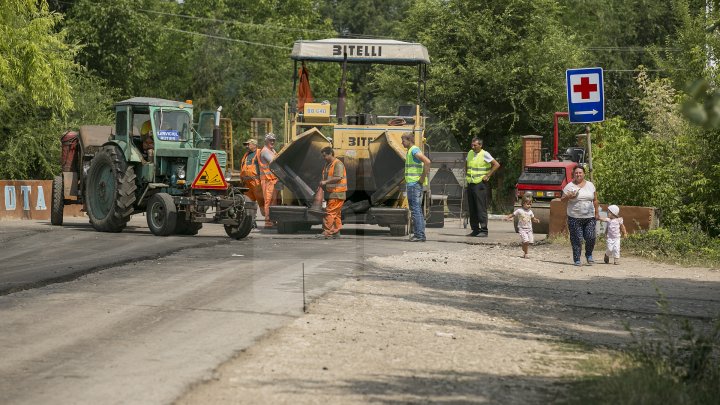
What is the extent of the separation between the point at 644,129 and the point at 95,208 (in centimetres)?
3253

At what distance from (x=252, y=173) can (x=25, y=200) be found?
26.0 ft

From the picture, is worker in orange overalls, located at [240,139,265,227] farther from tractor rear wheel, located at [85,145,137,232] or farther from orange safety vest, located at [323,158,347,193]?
orange safety vest, located at [323,158,347,193]

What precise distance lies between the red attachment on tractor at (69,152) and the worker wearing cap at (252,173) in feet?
11.6

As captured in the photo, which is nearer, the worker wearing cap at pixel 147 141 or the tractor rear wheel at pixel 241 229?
the tractor rear wheel at pixel 241 229

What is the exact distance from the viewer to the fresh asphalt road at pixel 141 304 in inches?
312

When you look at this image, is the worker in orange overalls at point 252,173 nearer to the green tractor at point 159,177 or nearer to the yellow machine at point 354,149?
the green tractor at point 159,177

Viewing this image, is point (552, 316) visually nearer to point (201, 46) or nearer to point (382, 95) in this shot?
point (382, 95)

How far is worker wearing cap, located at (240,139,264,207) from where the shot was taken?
23.5 metres

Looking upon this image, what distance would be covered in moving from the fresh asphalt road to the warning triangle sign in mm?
1016

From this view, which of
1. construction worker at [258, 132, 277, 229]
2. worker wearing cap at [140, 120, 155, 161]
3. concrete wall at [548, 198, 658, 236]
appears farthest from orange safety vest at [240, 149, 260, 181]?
concrete wall at [548, 198, 658, 236]

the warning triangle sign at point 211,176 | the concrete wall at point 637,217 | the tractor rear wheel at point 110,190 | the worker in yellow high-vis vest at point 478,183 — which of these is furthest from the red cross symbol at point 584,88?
the tractor rear wheel at point 110,190

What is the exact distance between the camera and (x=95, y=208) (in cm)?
2258

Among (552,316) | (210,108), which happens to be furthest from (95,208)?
(210,108)

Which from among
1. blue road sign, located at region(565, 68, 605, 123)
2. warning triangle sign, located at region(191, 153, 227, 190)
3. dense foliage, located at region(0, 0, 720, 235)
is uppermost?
dense foliage, located at region(0, 0, 720, 235)
